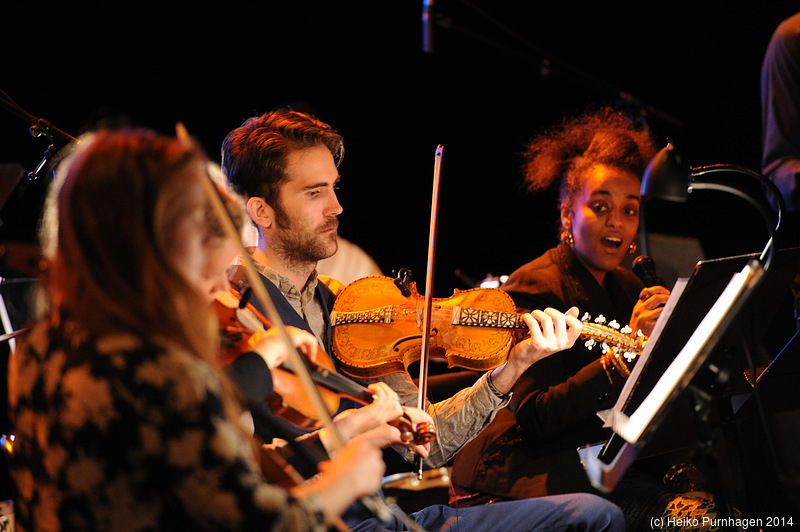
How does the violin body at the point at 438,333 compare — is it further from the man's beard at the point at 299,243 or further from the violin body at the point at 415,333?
the man's beard at the point at 299,243

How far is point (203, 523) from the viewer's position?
38.2 inches

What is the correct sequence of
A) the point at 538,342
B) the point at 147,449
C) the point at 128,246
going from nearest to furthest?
the point at 147,449, the point at 128,246, the point at 538,342

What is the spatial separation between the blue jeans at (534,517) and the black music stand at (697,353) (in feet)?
0.56

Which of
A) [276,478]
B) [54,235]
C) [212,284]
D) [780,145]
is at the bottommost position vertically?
[276,478]

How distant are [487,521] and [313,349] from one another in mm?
894

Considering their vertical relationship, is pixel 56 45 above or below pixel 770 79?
above

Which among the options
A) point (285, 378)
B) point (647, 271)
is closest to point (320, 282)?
point (285, 378)

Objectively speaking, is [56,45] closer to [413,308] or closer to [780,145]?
[413,308]

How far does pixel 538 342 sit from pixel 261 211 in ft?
3.24

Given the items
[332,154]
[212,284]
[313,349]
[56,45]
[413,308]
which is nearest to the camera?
[212,284]

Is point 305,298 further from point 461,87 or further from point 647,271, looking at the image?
point 461,87

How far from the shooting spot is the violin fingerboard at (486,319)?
2.33m

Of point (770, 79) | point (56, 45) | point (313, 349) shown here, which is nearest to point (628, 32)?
point (770, 79)

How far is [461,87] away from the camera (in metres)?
5.00
